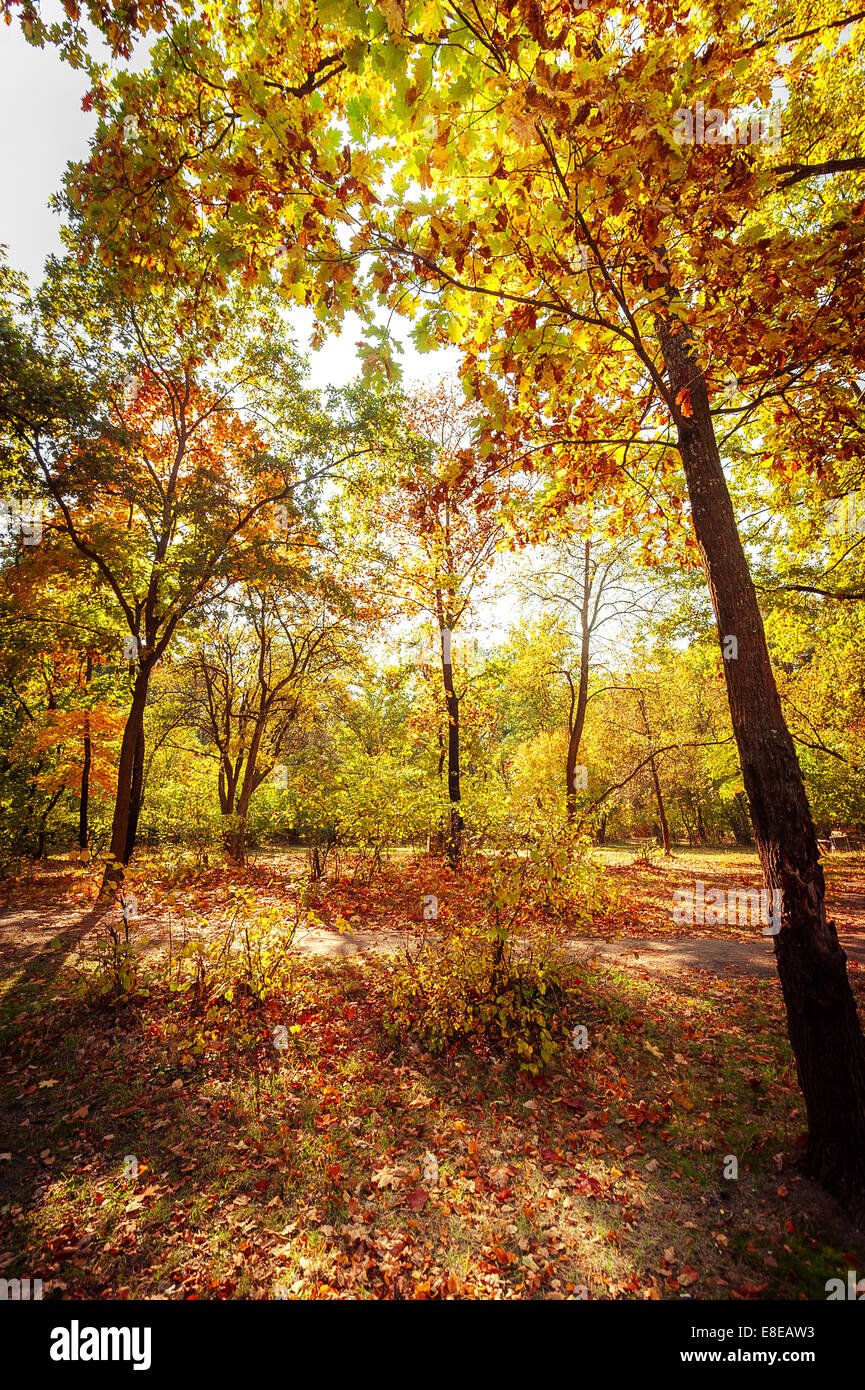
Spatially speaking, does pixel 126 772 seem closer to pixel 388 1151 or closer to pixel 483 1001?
pixel 483 1001

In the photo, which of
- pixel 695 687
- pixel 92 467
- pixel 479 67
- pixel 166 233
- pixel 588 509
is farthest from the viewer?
pixel 695 687

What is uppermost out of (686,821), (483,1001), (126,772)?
(126,772)

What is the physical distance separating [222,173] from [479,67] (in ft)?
4.77

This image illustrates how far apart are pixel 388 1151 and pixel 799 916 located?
377 centimetres

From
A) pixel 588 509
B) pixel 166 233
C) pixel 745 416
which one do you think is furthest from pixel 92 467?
pixel 745 416

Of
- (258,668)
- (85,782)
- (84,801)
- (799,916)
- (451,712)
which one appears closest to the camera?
(799,916)

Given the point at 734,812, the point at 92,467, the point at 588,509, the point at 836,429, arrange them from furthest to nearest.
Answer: the point at 734,812, the point at 92,467, the point at 588,509, the point at 836,429

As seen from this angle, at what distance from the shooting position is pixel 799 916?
3.40 m

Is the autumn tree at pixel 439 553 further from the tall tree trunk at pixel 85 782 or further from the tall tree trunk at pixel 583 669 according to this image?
the tall tree trunk at pixel 85 782

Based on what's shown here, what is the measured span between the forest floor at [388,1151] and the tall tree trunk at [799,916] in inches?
18.3

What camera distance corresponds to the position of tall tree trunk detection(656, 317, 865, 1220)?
3307 mm

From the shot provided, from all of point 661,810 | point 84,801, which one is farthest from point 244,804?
point 661,810
